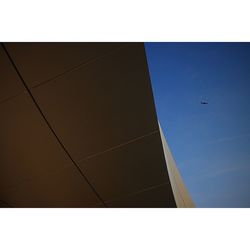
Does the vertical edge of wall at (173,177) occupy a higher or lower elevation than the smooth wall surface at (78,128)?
higher

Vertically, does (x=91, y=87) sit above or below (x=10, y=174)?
above

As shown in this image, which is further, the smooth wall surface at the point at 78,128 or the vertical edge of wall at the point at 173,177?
the vertical edge of wall at the point at 173,177

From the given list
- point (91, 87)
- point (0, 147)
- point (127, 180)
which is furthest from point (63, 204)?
point (91, 87)

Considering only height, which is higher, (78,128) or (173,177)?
→ (173,177)

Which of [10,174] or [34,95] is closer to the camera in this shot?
[34,95]

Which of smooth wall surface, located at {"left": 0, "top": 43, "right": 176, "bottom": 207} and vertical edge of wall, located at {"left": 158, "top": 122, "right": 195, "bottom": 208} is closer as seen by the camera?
smooth wall surface, located at {"left": 0, "top": 43, "right": 176, "bottom": 207}

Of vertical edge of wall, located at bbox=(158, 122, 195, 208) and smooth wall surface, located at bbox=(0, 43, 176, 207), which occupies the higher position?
vertical edge of wall, located at bbox=(158, 122, 195, 208)

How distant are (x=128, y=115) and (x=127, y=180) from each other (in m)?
1.94

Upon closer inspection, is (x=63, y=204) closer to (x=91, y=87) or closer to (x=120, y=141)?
(x=120, y=141)

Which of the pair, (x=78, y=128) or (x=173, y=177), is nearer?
(x=78, y=128)

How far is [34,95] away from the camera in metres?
3.99
